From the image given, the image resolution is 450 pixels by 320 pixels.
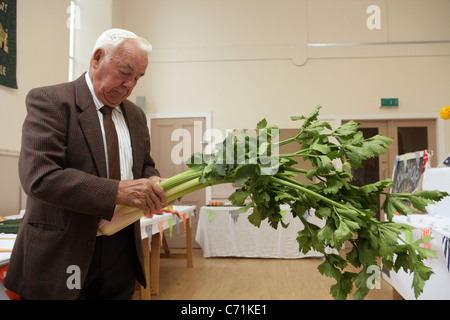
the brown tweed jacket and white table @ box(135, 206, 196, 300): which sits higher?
the brown tweed jacket

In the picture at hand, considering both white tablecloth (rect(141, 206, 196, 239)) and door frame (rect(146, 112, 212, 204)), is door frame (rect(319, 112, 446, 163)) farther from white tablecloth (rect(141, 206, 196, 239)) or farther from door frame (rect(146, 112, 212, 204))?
white tablecloth (rect(141, 206, 196, 239))

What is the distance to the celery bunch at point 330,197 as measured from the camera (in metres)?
0.84

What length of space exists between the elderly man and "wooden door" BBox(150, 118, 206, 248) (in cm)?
549

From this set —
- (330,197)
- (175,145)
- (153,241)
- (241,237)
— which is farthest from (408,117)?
(330,197)

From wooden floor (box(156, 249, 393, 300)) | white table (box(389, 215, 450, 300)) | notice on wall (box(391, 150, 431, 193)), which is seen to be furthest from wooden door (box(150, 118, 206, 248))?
white table (box(389, 215, 450, 300))

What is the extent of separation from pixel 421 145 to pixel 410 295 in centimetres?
482

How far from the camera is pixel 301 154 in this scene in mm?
955

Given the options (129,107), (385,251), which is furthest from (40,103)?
(385,251)

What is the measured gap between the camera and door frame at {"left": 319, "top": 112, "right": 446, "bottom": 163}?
636 centimetres

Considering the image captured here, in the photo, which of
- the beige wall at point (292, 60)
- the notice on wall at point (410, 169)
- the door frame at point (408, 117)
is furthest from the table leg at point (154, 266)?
the door frame at point (408, 117)

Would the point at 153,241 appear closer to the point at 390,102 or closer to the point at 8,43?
the point at 8,43

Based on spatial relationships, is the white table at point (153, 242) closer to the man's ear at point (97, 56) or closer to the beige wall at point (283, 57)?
the man's ear at point (97, 56)

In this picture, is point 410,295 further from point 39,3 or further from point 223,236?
point 39,3

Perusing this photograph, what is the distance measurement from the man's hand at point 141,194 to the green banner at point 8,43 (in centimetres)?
417
